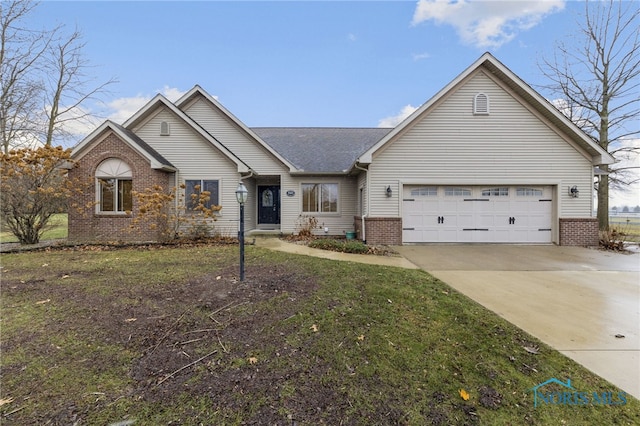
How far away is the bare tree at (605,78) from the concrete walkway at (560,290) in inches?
421

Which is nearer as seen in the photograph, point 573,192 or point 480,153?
point 573,192

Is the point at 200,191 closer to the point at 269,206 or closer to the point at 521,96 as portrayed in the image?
the point at 269,206

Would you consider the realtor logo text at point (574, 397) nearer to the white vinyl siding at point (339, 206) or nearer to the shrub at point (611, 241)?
the shrub at point (611, 241)

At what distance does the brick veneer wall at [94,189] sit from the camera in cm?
1105

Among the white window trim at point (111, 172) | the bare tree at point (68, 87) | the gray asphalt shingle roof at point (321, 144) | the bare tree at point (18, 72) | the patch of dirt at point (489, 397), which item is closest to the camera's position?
the patch of dirt at point (489, 397)

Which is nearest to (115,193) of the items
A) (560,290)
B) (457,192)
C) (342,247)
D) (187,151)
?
(187,151)

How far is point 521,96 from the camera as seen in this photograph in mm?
11266

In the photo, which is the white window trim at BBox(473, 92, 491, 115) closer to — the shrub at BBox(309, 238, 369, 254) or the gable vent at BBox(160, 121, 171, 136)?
the shrub at BBox(309, 238, 369, 254)

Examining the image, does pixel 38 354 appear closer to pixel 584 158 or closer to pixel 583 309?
pixel 583 309

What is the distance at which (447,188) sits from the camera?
1152 cm

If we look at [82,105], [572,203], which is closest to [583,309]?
[572,203]

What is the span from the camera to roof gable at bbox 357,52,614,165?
35.3ft

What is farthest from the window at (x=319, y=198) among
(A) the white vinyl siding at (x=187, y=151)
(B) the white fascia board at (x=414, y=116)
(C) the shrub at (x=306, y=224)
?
(A) the white vinyl siding at (x=187, y=151)

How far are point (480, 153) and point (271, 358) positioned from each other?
1143 centimetres
